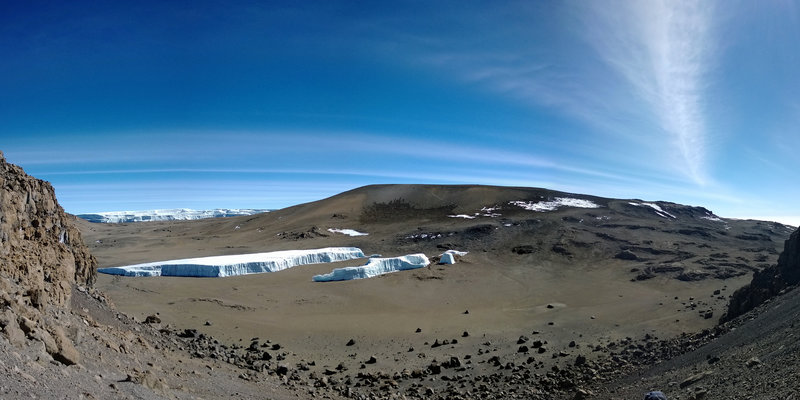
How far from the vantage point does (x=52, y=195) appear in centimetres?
1338

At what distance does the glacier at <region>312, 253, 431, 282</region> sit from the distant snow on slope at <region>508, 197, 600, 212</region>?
2639cm

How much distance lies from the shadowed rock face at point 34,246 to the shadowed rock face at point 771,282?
68.5 feet

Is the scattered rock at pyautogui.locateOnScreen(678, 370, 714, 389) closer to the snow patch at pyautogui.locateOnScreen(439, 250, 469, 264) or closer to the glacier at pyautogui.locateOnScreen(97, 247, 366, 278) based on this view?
the snow patch at pyautogui.locateOnScreen(439, 250, 469, 264)

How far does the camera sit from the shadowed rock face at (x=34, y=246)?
9.46 metres

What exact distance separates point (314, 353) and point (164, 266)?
19243 millimetres

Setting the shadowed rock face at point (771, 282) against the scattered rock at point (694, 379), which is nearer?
the scattered rock at point (694, 379)

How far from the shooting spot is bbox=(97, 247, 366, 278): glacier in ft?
109

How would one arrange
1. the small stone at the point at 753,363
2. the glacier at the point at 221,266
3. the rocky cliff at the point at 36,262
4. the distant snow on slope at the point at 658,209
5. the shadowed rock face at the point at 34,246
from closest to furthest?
1. the rocky cliff at the point at 36,262
2. the shadowed rock face at the point at 34,246
3. the small stone at the point at 753,363
4. the glacier at the point at 221,266
5. the distant snow on slope at the point at 658,209

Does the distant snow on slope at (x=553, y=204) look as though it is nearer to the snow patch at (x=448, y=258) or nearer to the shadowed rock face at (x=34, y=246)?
the snow patch at (x=448, y=258)

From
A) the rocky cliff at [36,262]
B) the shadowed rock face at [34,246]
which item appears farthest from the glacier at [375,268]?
the shadowed rock face at [34,246]

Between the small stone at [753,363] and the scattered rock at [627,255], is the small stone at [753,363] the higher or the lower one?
the lower one

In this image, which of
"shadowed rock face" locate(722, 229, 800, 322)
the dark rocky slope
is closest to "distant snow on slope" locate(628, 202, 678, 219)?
"shadowed rock face" locate(722, 229, 800, 322)

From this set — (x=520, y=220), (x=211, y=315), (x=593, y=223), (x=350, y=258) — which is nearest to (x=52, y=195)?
(x=211, y=315)

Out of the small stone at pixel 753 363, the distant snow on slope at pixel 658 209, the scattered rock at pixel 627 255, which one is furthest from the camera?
the distant snow on slope at pixel 658 209
